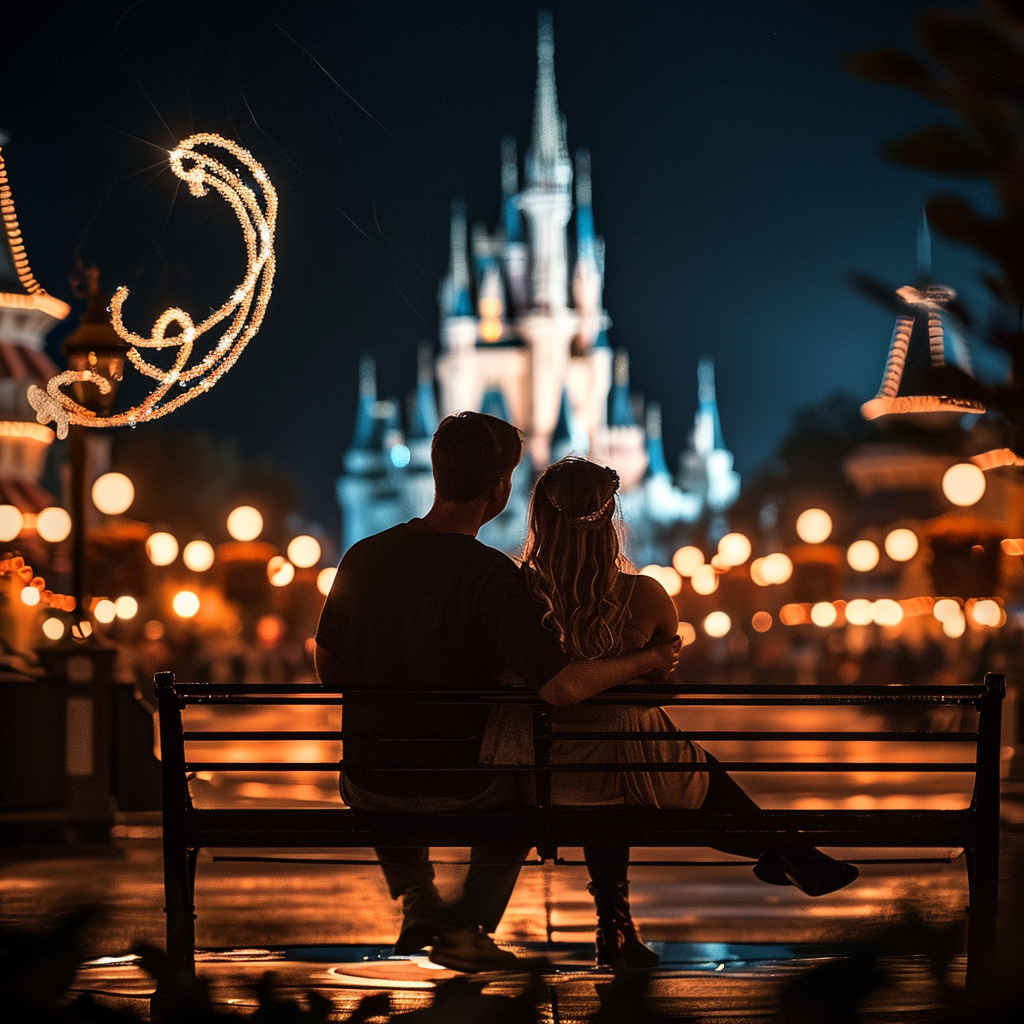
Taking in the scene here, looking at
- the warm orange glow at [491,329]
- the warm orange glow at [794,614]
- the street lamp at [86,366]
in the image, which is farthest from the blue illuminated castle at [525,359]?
the street lamp at [86,366]

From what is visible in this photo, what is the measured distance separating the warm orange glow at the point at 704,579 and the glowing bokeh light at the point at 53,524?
13.9m

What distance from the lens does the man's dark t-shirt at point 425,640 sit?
410cm

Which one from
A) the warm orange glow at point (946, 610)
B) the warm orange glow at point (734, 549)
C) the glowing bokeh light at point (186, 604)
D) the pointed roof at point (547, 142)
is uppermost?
the pointed roof at point (547, 142)

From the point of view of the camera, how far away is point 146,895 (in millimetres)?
5965

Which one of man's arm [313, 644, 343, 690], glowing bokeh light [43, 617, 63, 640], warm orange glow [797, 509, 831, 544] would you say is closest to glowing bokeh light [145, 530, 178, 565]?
glowing bokeh light [43, 617, 63, 640]

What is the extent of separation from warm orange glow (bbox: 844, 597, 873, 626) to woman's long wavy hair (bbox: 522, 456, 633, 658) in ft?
82.4

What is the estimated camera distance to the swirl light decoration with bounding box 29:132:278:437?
223 inches

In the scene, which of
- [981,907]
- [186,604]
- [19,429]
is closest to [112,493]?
[186,604]

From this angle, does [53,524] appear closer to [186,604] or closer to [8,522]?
[8,522]

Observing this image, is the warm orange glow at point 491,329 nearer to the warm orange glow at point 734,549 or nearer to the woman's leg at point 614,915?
the warm orange glow at point 734,549

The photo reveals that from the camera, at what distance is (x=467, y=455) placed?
167 inches

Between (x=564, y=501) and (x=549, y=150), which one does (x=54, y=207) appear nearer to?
(x=564, y=501)

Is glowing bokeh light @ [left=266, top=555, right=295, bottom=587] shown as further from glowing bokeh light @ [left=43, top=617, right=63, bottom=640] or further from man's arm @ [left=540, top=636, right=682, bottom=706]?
man's arm @ [left=540, top=636, right=682, bottom=706]

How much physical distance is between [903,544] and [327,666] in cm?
1929
